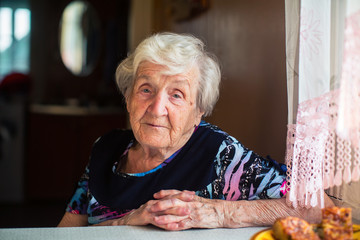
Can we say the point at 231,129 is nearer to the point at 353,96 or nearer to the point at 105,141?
the point at 105,141

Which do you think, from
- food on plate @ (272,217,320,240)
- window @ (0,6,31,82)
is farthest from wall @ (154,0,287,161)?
window @ (0,6,31,82)

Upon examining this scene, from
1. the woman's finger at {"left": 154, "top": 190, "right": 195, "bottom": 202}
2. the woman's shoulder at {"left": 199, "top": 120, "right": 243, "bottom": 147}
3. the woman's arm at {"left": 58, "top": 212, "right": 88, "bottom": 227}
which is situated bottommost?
the woman's arm at {"left": 58, "top": 212, "right": 88, "bottom": 227}

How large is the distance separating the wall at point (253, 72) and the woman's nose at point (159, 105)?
428 millimetres

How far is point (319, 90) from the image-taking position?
42.4 inches

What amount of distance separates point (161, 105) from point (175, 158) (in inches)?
8.9

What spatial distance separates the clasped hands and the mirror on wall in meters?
4.16

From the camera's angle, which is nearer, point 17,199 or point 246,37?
point 246,37

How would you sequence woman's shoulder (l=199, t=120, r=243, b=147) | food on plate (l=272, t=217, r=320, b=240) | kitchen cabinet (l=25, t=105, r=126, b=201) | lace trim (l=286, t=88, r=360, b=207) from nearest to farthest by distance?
1. food on plate (l=272, t=217, r=320, b=240)
2. lace trim (l=286, t=88, r=360, b=207)
3. woman's shoulder (l=199, t=120, r=243, b=147)
4. kitchen cabinet (l=25, t=105, r=126, b=201)

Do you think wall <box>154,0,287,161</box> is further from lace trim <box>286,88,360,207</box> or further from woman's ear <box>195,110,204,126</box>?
lace trim <box>286,88,360,207</box>

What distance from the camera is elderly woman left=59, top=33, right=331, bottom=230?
1351 mm

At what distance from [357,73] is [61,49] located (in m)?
4.64

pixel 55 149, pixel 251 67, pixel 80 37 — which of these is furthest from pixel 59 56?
pixel 251 67

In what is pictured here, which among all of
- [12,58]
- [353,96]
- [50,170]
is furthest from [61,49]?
A: [353,96]

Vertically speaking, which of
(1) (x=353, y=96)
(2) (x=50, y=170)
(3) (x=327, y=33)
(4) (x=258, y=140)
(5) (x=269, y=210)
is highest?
(3) (x=327, y=33)
